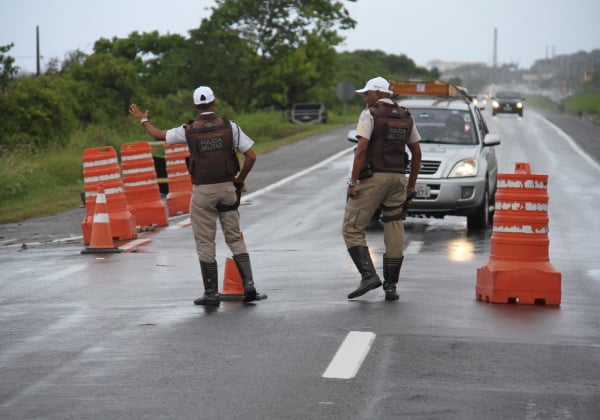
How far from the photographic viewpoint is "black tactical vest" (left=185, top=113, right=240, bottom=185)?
33.0 feet

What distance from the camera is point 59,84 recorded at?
39.2 metres

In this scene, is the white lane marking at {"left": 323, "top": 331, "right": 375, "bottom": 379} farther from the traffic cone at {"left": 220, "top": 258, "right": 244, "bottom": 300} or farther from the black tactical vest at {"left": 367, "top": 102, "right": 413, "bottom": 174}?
the black tactical vest at {"left": 367, "top": 102, "right": 413, "bottom": 174}

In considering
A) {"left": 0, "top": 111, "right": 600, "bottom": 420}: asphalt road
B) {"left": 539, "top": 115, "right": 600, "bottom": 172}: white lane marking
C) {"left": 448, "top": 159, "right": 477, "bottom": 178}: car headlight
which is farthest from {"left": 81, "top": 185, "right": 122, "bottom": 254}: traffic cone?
{"left": 539, "top": 115, "right": 600, "bottom": 172}: white lane marking

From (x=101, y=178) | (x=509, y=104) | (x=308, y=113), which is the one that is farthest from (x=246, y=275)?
(x=509, y=104)

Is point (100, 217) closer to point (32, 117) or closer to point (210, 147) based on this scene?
point (210, 147)

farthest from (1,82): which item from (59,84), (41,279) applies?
(41,279)

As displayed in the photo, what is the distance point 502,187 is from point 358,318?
2.00 m

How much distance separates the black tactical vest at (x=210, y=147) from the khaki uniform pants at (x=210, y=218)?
3.3 inches

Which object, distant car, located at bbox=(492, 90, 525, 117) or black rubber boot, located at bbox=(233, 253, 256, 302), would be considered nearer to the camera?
black rubber boot, located at bbox=(233, 253, 256, 302)

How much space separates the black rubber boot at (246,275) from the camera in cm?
1007

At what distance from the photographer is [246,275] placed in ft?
33.3

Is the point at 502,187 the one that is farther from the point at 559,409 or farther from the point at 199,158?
the point at 559,409

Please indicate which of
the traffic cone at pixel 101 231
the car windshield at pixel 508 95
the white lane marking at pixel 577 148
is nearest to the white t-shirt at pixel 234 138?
the traffic cone at pixel 101 231

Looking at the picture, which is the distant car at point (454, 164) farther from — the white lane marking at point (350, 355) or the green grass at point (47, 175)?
the white lane marking at point (350, 355)
